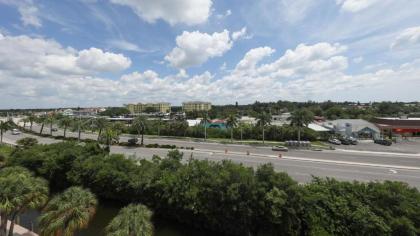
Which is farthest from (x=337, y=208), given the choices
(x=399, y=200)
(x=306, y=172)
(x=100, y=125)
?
(x=100, y=125)

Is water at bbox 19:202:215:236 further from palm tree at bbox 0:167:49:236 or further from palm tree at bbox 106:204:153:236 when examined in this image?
palm tree at bbox 106:204:153:236

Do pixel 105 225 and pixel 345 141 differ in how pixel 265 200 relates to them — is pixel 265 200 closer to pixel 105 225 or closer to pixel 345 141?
pixel 105 225

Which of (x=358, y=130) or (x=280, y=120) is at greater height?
(x=280, y=120)

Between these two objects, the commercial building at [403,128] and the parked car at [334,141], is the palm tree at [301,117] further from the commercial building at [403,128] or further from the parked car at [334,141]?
the commercial building at [403,128]

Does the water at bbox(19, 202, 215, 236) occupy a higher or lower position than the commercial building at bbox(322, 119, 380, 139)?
lower

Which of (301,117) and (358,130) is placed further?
(358,130)

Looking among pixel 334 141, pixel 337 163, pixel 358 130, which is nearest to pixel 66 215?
pixel 337 163

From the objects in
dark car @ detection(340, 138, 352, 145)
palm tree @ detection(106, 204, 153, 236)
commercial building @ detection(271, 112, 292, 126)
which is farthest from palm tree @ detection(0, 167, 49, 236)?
commercial building @ detection(271, 112, 292, 126)

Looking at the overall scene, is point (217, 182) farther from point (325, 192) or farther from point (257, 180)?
point (325, 192)
